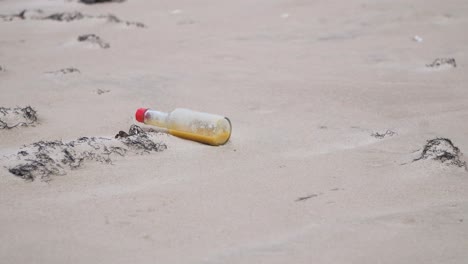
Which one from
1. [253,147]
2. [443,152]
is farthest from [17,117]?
[443,152]

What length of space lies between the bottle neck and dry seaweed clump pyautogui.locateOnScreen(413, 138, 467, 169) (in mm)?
1032

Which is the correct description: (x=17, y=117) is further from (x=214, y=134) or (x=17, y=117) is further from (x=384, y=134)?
(x=384, y=134)

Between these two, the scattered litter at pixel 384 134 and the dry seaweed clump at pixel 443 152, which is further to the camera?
the scattered litter at pixel 384 134

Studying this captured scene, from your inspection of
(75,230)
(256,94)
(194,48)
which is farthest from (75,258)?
(194,48)

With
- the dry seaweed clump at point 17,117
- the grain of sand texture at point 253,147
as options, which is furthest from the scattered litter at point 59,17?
the dry seaweed clump at point 17,117

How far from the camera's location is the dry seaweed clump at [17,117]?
7.54ft

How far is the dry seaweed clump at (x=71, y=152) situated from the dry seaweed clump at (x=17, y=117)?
0.38 meters

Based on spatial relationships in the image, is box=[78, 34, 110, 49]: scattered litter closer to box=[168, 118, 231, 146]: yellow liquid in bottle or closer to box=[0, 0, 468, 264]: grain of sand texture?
box=[0, 0, 468, 264]: grain of sand texture

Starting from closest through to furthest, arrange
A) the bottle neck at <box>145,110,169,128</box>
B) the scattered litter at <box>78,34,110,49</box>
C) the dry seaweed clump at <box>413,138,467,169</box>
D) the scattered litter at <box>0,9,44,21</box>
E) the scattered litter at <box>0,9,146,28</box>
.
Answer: the dry seaweed clump at <box>413,138,467,169</box> < the bottle neck at <box>145,110,169,128</box> < the scattered litter at <box>78,34,110,49</box> < the scattered litter at <box>0,9,146,28</box> < the scattered litter at <box>0,9,44,21</box>

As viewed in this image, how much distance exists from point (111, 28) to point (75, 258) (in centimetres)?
395

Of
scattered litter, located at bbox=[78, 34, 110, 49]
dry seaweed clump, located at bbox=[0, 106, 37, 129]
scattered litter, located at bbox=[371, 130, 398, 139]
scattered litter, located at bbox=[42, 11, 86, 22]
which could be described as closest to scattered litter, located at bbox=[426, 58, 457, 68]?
scattered litter, located at bbox=[371, 130, 398, 139]

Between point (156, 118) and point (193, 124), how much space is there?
0.66 feet

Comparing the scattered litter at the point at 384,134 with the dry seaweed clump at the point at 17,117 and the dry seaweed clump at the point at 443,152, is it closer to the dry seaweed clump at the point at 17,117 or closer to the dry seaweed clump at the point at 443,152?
the dry seaweed clump at the point at 443,152

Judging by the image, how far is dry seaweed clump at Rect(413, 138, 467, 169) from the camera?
2.02 metres
